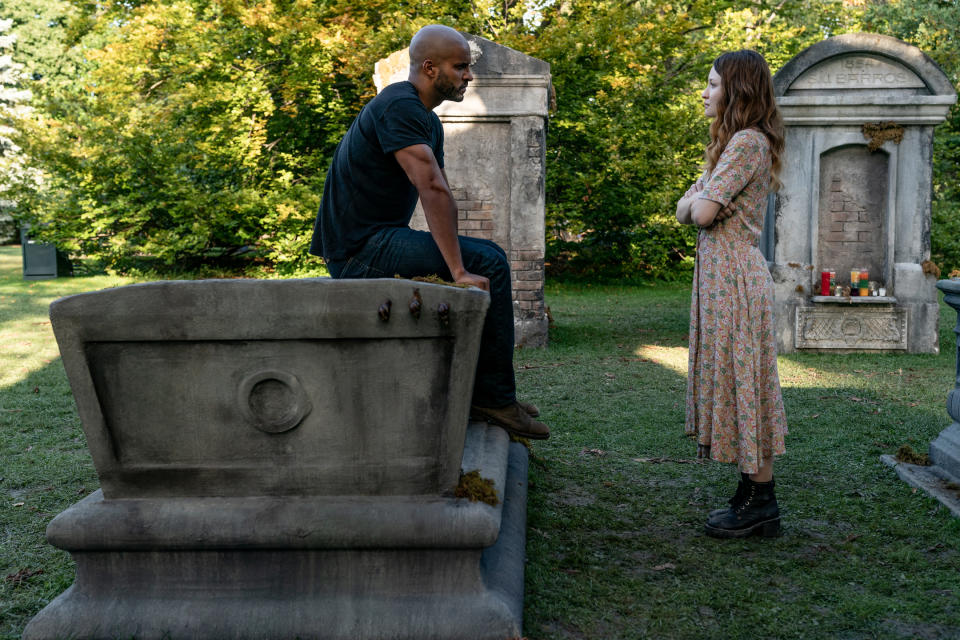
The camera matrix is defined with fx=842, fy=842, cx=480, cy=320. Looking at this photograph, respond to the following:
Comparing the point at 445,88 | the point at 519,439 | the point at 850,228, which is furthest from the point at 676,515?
the point at 850,228

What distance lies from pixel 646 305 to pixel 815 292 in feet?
14.1

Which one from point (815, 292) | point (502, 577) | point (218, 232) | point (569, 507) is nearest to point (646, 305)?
point (815, 292)

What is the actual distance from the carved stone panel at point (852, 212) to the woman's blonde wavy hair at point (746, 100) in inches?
224

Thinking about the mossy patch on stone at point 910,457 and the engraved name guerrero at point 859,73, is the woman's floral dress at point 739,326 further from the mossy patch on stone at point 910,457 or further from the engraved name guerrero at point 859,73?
the engraved name guerrero at point 859,73

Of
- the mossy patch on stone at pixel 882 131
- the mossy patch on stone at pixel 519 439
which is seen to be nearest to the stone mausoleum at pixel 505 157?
the mossy patch on stone at pixel 882 131

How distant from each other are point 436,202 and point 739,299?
1265 millimetres

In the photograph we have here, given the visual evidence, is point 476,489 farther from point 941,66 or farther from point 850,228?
point 941,66

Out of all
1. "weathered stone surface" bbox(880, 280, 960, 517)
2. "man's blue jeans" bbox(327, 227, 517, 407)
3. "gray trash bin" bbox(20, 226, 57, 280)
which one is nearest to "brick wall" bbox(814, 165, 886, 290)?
"weathered stone surface" bbox(880, 280, 960, 517)

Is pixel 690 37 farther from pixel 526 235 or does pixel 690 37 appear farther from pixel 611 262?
pixel 526 235

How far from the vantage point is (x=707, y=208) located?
3.31 metres

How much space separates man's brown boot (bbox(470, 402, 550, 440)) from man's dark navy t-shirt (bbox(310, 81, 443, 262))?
2.79 feet

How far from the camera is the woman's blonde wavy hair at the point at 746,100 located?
11.0 ft

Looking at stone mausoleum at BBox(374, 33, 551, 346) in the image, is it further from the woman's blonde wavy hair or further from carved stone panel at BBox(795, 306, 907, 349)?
the woman's blonde wavy hair

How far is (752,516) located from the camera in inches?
135
